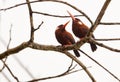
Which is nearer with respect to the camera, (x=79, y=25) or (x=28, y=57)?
(x=79, y=25)

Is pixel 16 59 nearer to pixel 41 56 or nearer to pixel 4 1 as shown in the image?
pixel 41 56

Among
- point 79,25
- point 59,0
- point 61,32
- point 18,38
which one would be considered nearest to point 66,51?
point 59,0

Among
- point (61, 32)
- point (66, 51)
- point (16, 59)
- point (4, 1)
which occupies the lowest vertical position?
point (16, 59)

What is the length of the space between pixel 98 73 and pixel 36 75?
78 centimetres

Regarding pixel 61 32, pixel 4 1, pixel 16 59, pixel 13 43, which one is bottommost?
pixel 16 59

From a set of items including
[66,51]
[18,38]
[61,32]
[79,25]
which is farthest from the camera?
[18,38]

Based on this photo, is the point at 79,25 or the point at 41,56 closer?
the point at 79,25

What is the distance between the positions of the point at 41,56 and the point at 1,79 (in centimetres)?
59

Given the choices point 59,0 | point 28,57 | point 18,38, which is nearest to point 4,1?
point 18,38

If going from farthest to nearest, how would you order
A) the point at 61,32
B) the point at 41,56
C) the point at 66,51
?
1. the point at 41,56
2. the point at 61,32
3. the point at 66,51

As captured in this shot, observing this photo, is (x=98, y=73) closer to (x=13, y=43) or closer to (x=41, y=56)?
(x=41, y=56)

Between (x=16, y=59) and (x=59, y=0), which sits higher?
(x=59, y=0)

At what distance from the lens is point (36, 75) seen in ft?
14.4

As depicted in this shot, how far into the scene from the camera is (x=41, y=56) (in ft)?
14.8
